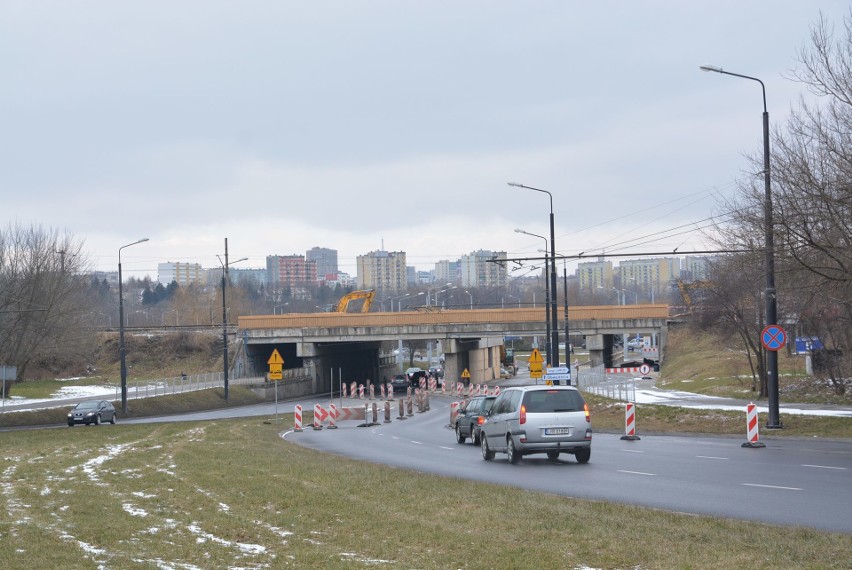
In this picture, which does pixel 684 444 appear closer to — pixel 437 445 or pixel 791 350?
pixel 437 445

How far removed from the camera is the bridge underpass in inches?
3201

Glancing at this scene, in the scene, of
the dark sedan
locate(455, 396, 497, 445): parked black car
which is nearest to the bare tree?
the dark sedan

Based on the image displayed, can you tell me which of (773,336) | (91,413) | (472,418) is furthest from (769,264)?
(91,413)

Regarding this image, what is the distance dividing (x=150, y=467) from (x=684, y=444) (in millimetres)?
13951

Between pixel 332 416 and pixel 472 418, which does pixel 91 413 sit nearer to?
pixel 332 416

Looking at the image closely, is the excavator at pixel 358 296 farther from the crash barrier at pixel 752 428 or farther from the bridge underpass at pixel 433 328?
the crash barrier at pixel 752 428

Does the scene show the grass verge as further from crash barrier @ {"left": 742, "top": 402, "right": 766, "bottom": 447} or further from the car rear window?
crash barrier @ {"left": 742, "top": 402, "right": 766, "bottom": 447}

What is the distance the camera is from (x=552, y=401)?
2295cm

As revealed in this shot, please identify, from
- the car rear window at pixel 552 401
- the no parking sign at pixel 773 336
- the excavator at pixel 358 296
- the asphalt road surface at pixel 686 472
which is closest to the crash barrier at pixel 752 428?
the asphalt road surface at pixel 686 472

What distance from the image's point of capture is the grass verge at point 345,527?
951cm

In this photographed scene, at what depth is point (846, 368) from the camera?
1702 inches

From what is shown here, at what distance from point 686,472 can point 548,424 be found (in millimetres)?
4205

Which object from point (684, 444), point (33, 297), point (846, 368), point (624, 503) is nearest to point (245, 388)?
point (33, 297)

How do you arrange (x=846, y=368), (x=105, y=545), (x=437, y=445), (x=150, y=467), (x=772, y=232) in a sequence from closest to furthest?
(x=105, y=545), (x=150, y=467), (x=772, y=232), (x=437, y=445), (x=846, y=368)
